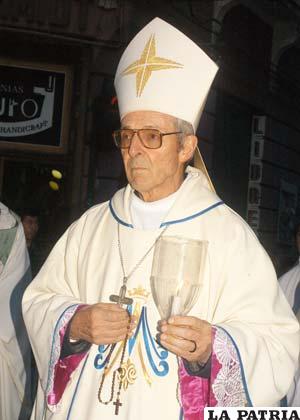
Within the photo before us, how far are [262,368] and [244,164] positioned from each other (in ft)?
36.3

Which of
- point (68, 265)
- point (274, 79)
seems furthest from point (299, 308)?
point (274, 79)

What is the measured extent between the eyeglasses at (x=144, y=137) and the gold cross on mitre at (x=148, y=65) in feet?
0.67

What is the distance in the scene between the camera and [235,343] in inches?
123

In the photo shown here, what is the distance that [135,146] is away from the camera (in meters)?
3.35

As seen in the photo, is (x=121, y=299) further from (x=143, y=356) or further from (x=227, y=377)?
(x=227, y=377)

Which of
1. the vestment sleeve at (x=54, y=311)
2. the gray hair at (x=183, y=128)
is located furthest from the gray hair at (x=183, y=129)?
the vestment sleeve at (x=54, y=311)

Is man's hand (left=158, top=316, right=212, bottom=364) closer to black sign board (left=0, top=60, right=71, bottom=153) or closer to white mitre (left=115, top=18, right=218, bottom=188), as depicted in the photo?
white mitre (left=115, top=18, right=218, bottom=188)

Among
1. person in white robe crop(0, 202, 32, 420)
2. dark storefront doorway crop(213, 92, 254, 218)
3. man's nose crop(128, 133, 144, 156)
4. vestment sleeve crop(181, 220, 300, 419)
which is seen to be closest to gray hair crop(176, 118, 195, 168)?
man's nose crop(128, 133, 144, 156)

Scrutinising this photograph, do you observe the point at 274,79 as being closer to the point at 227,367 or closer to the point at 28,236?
the point at 28,236

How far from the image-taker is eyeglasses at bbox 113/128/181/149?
335cm

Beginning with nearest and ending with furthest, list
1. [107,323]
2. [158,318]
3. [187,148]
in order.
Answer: [107,323] < [158,318] < [187,148]

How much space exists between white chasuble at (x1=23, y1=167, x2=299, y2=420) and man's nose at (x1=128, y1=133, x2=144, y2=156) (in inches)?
10.1

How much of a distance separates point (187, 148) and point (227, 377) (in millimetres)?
872

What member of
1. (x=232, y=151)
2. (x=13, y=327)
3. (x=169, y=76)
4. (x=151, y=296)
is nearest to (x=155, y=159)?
(x=169, y=76)
